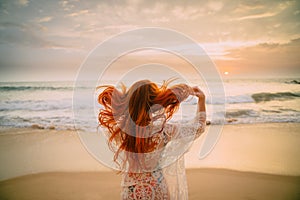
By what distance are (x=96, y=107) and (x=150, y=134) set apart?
618 centimetres

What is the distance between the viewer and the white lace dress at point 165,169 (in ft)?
5.90

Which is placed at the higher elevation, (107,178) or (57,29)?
(57,29)

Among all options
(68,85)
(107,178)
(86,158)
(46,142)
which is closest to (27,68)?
(68,85)

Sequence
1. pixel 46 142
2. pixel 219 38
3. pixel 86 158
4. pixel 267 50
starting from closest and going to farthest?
pixel 86 158
pixel 46 142
pixel 219 38
pixel 267 50

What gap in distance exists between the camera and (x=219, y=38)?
914 centimetres

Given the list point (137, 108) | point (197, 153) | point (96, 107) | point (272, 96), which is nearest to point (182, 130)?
point (137, 108)

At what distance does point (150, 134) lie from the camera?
5.70ft

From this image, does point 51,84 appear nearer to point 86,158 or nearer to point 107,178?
point 86,158

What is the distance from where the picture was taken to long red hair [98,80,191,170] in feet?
5.38

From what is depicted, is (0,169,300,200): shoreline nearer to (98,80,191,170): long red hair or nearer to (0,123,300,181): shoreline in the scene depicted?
(0,123,300,181): shoreline

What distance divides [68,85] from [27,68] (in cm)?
254

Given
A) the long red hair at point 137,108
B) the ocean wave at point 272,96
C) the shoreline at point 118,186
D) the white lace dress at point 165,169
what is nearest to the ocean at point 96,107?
the ocean wave at point 272,96

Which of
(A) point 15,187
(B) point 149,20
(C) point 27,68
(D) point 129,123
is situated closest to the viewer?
(D) point 129,123

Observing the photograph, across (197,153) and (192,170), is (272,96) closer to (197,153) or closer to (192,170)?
(197,153)
